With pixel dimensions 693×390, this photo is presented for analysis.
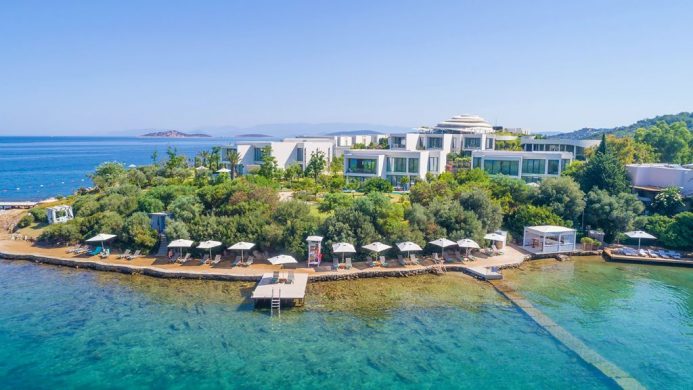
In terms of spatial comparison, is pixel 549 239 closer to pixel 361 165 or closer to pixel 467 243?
pixel 467 243

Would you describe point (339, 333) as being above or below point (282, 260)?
below

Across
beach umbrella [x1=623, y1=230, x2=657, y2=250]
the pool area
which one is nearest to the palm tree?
the pool area

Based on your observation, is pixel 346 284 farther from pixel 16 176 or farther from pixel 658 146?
pixel 16 176

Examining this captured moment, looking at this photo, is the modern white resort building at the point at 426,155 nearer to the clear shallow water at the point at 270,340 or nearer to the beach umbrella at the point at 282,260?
the beach umbrella at the point at 282,260

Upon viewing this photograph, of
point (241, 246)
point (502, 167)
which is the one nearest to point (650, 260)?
point (502, 167)

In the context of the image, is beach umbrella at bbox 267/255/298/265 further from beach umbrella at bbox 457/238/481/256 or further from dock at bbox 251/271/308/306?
beach umbrella at bbox 457/238/481/256

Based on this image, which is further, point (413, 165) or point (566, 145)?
point (566, 145)
